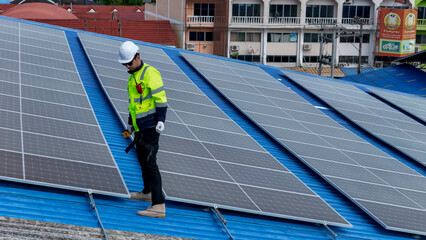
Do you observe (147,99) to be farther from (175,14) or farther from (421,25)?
(421,25)

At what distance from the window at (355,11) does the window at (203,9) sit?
16.9 m

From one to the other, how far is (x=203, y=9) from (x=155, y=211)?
5854 cm

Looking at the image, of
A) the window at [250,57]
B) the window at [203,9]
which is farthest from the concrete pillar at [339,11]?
the window at [203,9]

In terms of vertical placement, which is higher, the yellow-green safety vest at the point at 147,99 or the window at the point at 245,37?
the window at the point at 245,37

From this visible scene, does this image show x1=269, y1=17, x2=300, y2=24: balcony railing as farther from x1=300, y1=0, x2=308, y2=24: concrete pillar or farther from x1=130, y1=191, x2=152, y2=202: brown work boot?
x1=130, y1=191, x2=152, y2=202: brown work boot

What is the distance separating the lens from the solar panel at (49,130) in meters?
7.74

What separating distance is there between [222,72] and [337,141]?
630 centimetres

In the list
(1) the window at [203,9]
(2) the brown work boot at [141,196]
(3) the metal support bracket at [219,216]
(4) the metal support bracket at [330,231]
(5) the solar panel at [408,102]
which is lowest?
(4) the metal support bracket at [330,231]

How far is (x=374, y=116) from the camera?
54.9 ft

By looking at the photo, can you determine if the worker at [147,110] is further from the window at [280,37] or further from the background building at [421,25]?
the background building at [421,25]

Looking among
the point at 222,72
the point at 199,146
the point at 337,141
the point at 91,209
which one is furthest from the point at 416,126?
the point at 91,209

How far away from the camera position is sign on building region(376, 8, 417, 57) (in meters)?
63.1

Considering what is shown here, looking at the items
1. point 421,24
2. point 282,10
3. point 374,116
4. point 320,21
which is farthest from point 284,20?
point 374,116

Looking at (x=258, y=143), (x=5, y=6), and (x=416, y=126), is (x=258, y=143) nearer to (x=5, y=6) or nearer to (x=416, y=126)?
(x=416, y=126)
